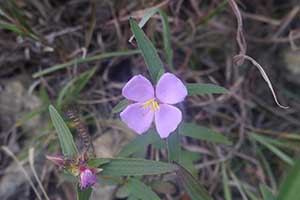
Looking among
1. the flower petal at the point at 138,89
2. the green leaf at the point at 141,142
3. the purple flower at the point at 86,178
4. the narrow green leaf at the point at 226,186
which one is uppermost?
the flower petal at the point at 138,89

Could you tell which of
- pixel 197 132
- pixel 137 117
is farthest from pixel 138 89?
pixel 197 132

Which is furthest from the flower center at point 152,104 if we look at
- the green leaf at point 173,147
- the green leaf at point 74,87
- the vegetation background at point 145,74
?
the green leaf at point 74,87

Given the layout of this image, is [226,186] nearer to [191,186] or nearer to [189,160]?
[189,160]

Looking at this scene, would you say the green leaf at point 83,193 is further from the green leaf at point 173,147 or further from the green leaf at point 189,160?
the green leaf at point 189,160

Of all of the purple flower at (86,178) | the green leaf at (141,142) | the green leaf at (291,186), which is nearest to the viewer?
the green leaf at (291,186)

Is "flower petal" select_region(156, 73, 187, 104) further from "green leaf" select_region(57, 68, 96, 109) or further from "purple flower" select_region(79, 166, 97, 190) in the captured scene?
"green leaf" select_region(57, 68, 96, 109)

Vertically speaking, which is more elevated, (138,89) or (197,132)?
(138,89)
